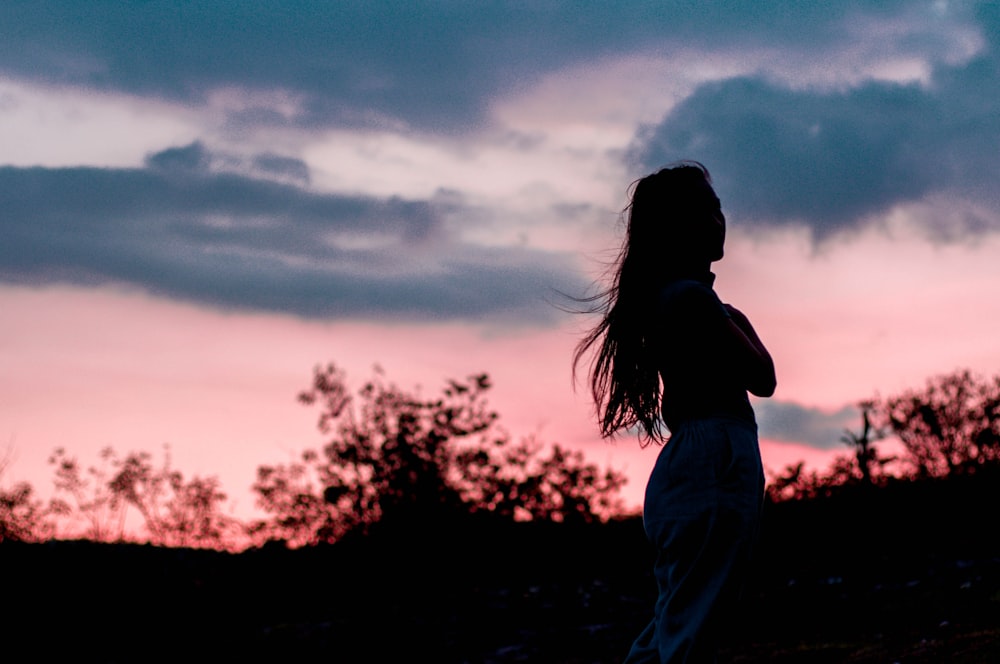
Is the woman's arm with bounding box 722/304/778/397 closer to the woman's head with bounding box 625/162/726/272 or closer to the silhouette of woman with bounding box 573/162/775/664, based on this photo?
the silhouette of woman with bounding box 573/162/775/664

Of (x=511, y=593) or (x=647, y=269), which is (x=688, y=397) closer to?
(x=647, y=269)

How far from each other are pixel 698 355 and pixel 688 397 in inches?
5.8

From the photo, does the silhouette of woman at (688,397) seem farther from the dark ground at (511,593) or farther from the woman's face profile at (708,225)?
the dark ground at (511,593)

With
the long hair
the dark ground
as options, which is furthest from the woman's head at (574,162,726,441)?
the dark ground

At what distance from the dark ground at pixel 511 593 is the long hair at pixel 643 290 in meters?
3.35

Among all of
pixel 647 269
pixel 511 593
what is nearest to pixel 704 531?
pixel 647 269

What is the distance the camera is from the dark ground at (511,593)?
7754 millimetres

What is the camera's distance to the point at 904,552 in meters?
11.0

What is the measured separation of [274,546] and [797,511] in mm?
7133

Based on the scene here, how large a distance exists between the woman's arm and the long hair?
318mm

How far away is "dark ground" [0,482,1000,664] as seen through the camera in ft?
25.4

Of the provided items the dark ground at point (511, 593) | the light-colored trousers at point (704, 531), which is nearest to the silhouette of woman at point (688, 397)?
the light-colored trousers at point (704, 531)

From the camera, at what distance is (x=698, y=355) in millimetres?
3184

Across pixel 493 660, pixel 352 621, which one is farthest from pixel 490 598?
pixel 493 660
